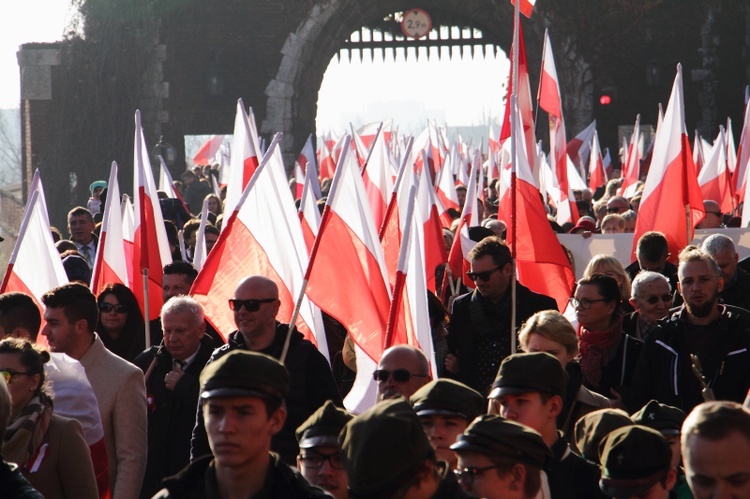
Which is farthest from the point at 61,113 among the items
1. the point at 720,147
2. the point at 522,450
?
the point at 522,450

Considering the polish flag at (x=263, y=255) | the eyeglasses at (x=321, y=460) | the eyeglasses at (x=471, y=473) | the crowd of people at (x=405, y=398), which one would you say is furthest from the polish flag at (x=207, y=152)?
the eyeglasses at (x=471, y=473)

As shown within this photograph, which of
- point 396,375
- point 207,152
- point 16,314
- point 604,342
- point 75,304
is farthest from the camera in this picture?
point 207,152

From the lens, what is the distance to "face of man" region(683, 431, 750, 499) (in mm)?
3078

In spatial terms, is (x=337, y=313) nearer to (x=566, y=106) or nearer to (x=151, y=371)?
(x=151, y=371)

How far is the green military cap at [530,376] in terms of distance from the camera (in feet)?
13.6

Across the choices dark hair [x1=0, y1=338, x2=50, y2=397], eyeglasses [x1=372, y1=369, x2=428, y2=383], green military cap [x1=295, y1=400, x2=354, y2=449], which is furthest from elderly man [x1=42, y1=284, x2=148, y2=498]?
green military cap [x1=295, y1=400, x2=354, y2=449]

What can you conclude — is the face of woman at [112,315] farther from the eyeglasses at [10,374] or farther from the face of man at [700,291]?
the face of man at [700,291]

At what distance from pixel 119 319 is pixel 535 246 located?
2.43 m

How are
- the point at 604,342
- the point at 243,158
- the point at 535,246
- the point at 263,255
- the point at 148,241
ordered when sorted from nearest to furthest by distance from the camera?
the point at 604,342 → the point at 263,255 → the point at 535,246 → the point at 148,241 → the point at 243,158

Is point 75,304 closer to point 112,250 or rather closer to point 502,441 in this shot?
point 502,441

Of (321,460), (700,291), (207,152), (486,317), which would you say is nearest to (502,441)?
(321,460)

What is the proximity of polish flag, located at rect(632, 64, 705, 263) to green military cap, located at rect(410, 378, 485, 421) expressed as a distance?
5087mm

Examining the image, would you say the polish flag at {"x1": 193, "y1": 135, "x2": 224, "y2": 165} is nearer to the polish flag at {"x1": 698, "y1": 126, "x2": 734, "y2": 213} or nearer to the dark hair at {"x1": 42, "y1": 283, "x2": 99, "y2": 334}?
the polish flag at {"x1": 698, "y1": 126, "x2": 734, "y2": 213}

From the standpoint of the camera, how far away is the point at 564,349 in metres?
5.02
